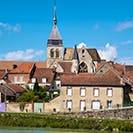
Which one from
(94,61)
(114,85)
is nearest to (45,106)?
(114,85)

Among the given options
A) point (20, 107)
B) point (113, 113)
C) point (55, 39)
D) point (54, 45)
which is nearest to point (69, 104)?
point (20, 107)

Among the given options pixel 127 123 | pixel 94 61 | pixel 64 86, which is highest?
pixel 94 61

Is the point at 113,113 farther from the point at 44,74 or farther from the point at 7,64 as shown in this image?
the point at 7,64

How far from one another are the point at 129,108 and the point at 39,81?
39.7m

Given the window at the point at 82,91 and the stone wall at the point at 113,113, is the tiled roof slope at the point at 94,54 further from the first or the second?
the stone wall at the point at 113,113

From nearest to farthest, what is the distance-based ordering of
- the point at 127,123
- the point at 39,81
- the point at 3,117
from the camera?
the point at 127,123 < the point at 3,117 < the point at 39,81

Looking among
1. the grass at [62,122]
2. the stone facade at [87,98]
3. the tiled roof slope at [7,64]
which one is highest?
the tiled roof slope at [7,64]

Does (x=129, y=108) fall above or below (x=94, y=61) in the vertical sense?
below

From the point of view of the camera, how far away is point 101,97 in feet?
183

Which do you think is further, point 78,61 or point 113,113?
point 78,61

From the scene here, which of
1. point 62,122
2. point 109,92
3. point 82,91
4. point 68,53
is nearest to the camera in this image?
point 62,122

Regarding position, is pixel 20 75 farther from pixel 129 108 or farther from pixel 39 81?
pixel 129 108

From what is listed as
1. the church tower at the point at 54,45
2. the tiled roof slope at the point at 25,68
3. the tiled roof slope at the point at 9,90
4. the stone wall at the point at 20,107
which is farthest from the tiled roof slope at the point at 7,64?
the stone wall at the point at 20,107

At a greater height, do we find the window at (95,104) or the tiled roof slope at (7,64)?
the tiled roof slope at (7,64)
